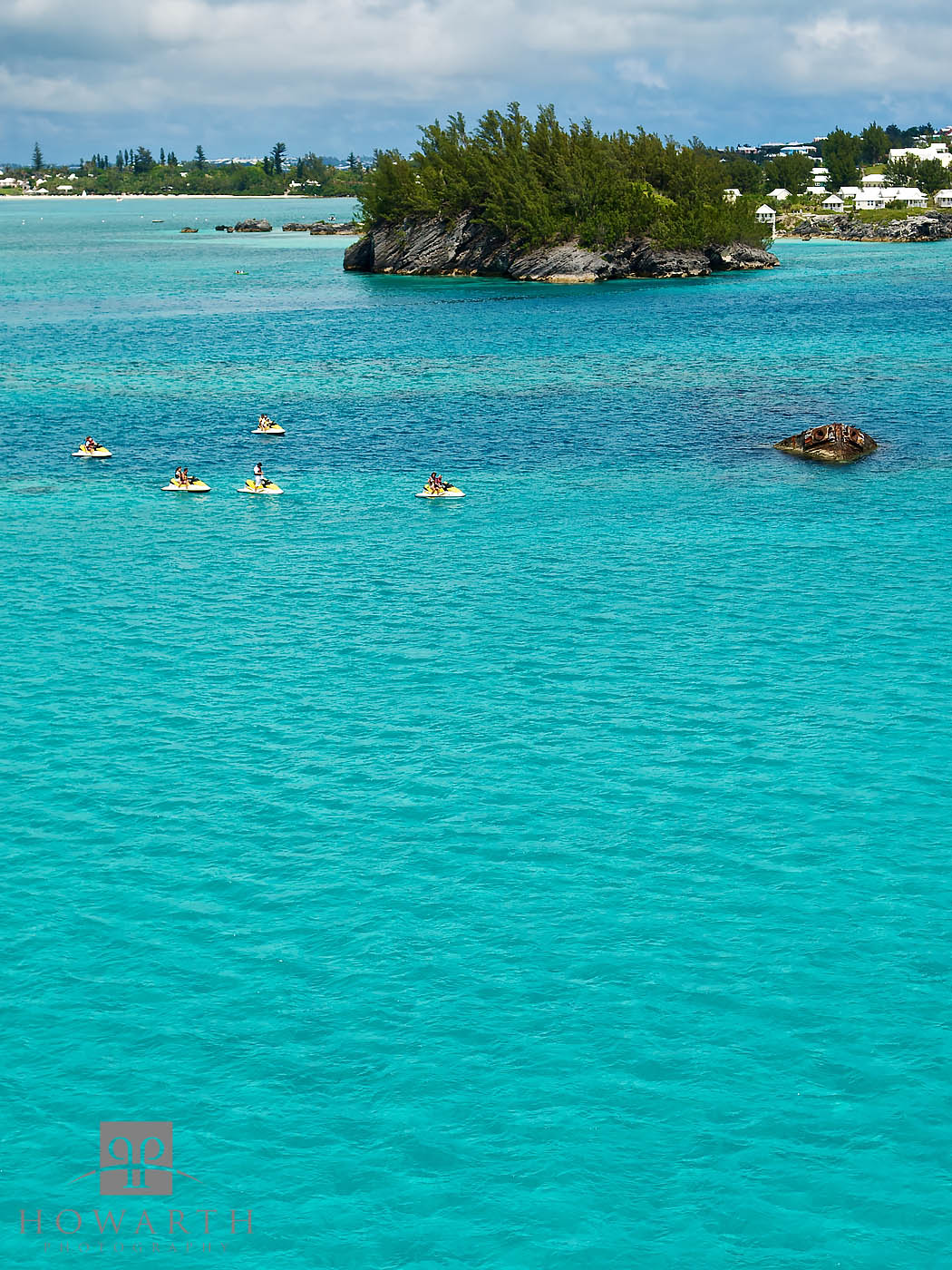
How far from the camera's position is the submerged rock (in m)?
86.4

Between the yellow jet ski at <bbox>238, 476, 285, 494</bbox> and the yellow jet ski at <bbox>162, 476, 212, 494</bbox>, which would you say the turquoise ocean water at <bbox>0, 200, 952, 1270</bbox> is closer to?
the yellow jet ski at <bbox>162, 476, 212, 494</bbox>

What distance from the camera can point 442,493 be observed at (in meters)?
77.8

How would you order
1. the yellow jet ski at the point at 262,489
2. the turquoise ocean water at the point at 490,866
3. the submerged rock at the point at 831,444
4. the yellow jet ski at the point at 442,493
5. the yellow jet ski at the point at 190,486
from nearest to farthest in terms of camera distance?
the turquoise ocean water at the point at 490,866 → the yellow jet ski at the point at 442,493 → the yellow jet ski at the point at 262,489 → the yellow jet ski at the point at 190,486 → the submerged rock at the point at 831,444

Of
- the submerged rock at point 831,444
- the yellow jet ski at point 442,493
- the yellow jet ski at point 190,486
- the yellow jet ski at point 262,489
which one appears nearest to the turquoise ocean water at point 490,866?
the yellow jet ski at point 442,493

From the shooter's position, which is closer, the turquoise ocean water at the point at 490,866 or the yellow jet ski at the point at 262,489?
the turquoise ocean water at the point at 490,866

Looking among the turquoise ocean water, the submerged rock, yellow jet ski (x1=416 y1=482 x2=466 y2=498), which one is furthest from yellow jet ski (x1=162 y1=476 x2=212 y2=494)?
the submerged rock

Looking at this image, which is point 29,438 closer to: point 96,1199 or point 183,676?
point 183,676

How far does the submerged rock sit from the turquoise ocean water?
16.3 feet

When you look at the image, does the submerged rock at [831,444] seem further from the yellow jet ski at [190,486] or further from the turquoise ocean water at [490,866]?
the yellow jet ski at [190,486]

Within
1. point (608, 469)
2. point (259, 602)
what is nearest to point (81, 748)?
point (259, 602)

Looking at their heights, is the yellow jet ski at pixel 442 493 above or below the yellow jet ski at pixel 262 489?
below

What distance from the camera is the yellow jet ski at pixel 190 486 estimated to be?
265ft

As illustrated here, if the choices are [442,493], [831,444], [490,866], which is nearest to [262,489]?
[442,493]

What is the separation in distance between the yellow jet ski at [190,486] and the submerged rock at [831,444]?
39588 millimetres
